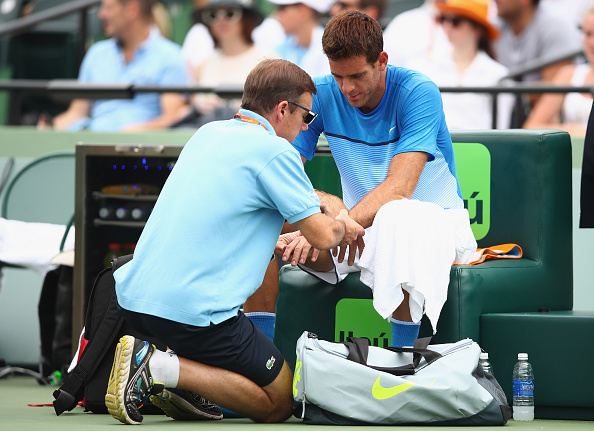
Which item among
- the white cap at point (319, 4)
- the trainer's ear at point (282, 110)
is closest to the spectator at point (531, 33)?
the white cap at point (319, 4)

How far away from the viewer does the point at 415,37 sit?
23.5ft

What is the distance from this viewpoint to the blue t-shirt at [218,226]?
10.5 ft

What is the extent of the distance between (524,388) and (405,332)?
497 millimetres

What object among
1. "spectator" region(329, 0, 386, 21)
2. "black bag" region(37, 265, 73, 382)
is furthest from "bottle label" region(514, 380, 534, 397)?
"spectator" region(329, 0, 386, 21)

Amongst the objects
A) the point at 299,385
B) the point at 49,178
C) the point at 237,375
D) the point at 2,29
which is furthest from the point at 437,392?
the point at 2,29

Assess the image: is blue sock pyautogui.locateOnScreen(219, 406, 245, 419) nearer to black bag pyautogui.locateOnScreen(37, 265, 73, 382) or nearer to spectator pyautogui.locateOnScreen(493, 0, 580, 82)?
black bag pyautogui.locateOnScreen(37, 265, 73, 382)

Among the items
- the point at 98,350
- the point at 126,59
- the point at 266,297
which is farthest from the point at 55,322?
the point at 126,59

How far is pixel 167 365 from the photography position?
3.21m

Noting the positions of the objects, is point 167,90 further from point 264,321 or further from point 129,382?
point 129,382

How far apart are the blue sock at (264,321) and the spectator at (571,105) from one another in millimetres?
2982

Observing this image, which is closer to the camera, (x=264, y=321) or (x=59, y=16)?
(x=264, y=321)

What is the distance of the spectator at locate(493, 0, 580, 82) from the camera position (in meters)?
6.84

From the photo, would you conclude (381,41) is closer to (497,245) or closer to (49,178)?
(497,245)

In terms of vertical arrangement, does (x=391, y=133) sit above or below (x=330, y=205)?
above
